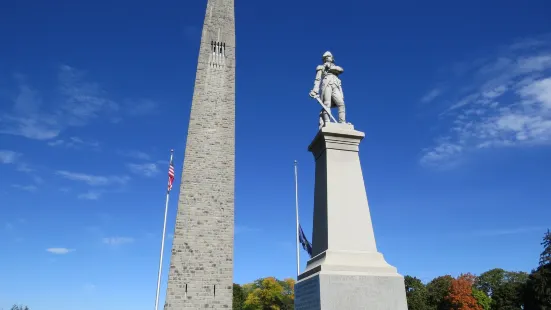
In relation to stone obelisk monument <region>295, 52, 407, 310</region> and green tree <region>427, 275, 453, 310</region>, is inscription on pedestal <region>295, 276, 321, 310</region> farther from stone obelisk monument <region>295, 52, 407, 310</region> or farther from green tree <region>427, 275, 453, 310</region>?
green tree <region>427, 275, 453, 310</region>

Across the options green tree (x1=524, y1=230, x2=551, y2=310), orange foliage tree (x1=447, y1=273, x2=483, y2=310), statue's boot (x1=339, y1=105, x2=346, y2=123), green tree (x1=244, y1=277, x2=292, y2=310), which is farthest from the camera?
green tree (x1=244, y1=277, x2=292, y2=310)

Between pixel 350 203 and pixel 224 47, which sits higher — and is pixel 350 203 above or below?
below

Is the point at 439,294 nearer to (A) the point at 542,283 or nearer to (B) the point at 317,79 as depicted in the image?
(A) the point at 542,283

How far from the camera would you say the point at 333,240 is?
222 inches

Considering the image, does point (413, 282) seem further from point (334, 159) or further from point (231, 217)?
point (334, 159)

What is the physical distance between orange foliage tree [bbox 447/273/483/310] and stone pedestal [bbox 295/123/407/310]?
1910 inches

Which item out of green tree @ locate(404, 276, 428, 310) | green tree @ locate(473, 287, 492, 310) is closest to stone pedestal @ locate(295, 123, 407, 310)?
green tree @ locate(404, 276, 428, 310)

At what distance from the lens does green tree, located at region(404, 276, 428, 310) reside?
46919mm

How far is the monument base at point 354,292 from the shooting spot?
16.5 feet

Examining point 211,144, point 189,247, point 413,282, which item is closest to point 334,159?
point 189,247

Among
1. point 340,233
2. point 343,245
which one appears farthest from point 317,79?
point 343,245

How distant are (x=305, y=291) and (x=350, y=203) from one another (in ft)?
4.89

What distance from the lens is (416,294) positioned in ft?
158

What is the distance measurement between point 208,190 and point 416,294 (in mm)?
36508
